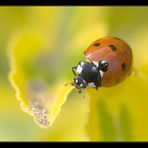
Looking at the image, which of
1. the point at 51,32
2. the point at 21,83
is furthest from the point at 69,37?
the point at 21,83

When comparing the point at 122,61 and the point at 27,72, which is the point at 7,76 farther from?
the point at 122,61

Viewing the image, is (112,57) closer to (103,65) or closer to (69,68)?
(103,65)

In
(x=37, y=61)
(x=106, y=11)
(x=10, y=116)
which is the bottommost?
(x=10, y=116)

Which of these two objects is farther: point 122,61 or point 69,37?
point 69,37
